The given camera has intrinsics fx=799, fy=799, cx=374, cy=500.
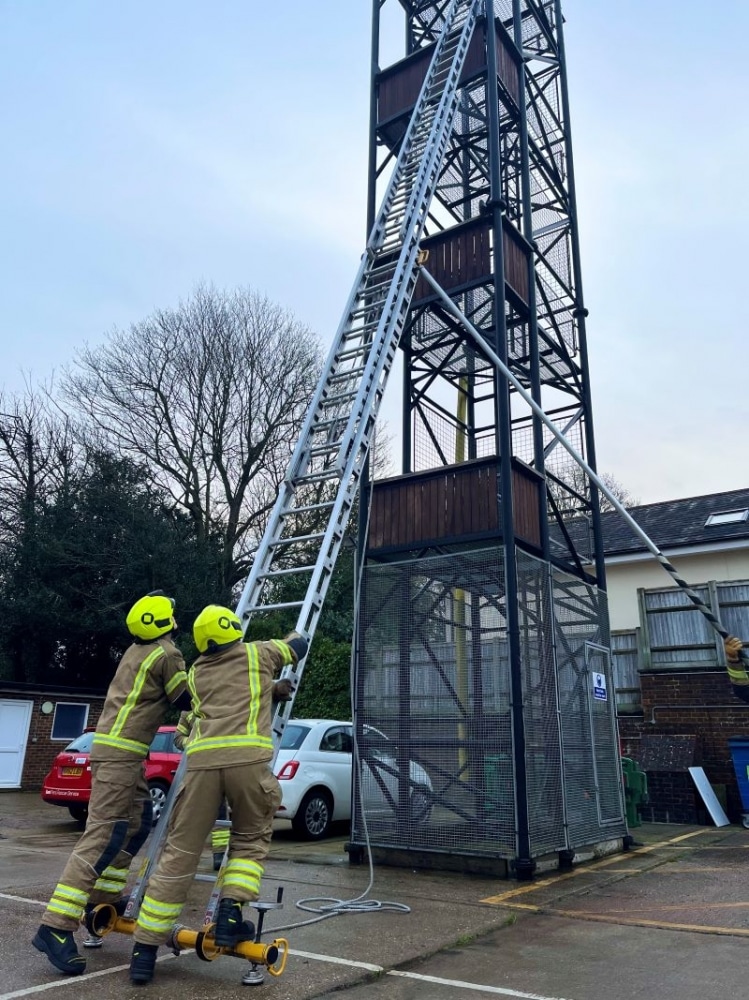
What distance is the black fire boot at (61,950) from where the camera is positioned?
4035 mm

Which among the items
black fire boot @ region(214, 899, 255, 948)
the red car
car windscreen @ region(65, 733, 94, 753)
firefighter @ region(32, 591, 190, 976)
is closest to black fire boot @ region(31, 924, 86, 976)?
firefighter @ region(32, 591, 190, 976)

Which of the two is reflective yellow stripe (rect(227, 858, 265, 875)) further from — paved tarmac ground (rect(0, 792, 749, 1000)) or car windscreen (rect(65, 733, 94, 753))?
car windscreen (rect(65, 733, 94, 753))

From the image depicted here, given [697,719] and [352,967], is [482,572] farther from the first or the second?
[697,719]

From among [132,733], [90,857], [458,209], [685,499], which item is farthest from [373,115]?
[685,499]

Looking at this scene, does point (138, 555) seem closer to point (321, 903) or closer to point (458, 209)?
point (458, 209)

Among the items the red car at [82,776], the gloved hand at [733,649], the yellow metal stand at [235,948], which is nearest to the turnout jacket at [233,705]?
the yellow metal stand at [235,948]

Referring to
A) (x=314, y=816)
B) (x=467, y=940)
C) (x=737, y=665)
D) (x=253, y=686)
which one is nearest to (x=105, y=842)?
(x=253, y=686)

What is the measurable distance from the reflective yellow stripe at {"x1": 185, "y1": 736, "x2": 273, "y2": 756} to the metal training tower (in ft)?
11.8

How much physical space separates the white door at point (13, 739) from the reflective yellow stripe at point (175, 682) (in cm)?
1552

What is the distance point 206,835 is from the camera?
160 inches

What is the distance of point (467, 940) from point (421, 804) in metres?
2.65

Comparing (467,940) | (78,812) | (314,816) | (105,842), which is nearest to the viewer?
(105,842)

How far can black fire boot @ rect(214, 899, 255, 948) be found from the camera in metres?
3.89

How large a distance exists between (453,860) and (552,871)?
93 cm
